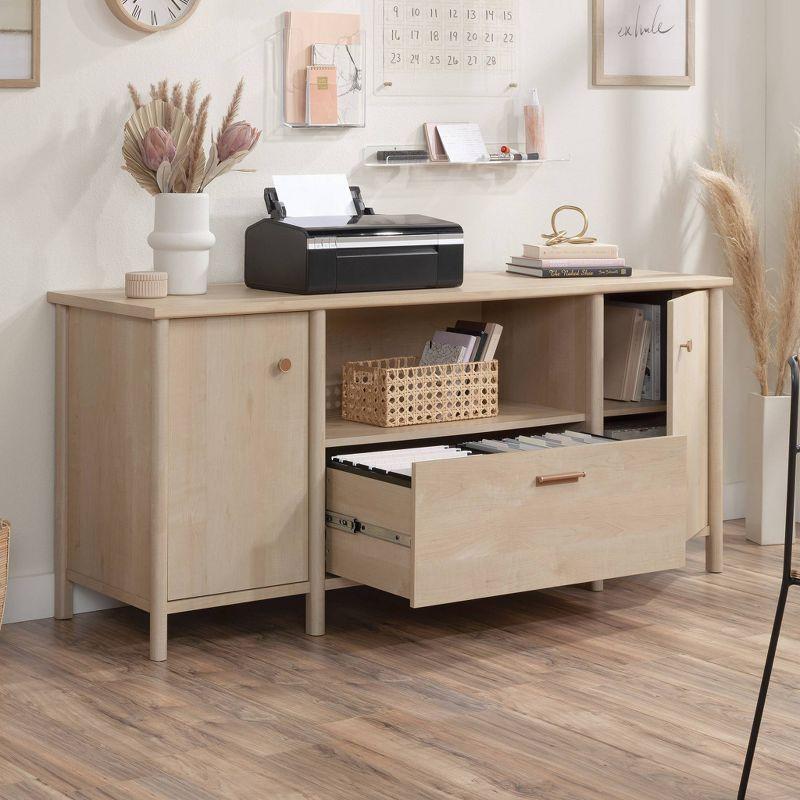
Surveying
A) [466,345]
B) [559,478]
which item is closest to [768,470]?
[466,345]

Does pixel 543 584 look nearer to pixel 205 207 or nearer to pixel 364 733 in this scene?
pixel 364 733

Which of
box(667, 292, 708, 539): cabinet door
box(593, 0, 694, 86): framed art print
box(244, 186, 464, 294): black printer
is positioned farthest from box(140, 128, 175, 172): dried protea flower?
box(593, 0, 694, 86): framed art print

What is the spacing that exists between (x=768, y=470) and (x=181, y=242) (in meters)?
1.80

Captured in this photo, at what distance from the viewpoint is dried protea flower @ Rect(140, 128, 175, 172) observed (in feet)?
9.64

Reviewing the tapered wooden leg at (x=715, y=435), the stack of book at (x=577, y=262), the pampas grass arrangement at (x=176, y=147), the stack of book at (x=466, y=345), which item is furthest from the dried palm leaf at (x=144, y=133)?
the tapered wooden leg at (x=715, y=435)

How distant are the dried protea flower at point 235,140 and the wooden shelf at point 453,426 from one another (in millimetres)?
643

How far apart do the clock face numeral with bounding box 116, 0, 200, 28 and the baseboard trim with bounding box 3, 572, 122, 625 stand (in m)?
1.26

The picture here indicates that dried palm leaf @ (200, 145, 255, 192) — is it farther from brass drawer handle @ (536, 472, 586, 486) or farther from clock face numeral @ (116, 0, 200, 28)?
brass drawer handle @ (536, 472, 586, 486)

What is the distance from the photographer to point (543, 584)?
2896 mm

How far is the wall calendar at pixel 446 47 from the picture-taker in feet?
11.3

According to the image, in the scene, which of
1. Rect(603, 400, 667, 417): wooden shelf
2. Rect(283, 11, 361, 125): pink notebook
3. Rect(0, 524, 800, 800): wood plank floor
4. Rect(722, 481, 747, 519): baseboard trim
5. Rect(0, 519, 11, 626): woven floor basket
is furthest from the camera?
Rect(722, 481, 747, 519): baseboard trim

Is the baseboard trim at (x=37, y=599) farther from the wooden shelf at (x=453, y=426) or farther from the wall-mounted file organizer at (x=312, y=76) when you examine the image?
the wall-mounted file organizer at (x=312, y=76)

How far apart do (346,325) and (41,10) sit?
3.28ft

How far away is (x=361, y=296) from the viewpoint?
2961 mm
